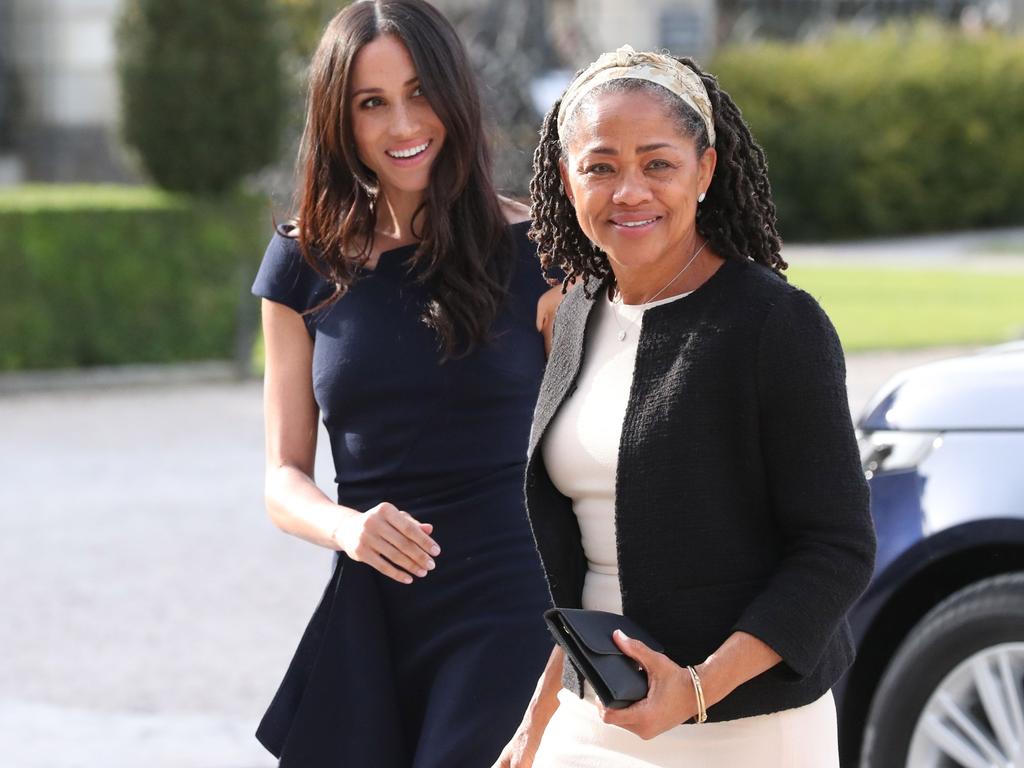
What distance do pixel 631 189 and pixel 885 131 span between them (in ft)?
94.5

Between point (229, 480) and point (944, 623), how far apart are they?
259 inches

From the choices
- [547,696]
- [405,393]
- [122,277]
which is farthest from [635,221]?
[122,277]

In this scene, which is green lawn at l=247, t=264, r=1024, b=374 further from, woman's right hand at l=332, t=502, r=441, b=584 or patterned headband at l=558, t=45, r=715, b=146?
patterned headband at l=558, t=45, r=715, b=146

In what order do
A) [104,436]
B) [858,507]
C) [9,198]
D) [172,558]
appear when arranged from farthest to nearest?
[9,198] < [104,436] < [172,558] < [858,507]

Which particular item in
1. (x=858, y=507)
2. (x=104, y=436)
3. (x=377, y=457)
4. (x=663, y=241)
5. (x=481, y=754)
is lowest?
(x=104, y=436)

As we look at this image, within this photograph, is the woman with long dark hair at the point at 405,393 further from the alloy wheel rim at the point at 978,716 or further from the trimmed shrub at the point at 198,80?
the trimmed shrub at the point at 198,80

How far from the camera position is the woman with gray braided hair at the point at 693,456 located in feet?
7.02

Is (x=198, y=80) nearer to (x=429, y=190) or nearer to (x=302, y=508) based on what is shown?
(x=429, y=190)

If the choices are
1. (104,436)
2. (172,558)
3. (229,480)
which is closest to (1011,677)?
(172,558)

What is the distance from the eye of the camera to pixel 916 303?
61.9ft

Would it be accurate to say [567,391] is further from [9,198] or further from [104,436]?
[9,198]

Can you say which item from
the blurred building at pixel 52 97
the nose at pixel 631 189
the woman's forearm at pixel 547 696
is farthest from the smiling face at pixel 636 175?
the blurred building at pixel 52 97

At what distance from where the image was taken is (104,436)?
454 inches

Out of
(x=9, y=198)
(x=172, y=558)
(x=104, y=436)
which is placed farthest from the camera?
(x=9, y=198)
